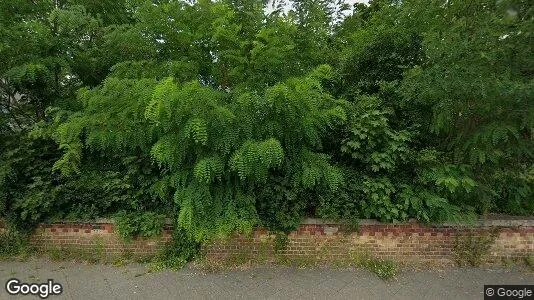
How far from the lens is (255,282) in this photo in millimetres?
4371

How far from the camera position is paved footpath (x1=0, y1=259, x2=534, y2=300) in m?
4.08

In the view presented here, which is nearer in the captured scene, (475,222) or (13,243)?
(475,222)

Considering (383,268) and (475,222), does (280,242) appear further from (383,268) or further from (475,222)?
(475,222)

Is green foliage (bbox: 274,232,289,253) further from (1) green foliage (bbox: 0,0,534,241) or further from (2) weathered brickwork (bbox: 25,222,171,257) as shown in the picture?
(2) weathered brickwork (bbox: 25,222,171,257)

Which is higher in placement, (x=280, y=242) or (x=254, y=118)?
(x=254, y=118)

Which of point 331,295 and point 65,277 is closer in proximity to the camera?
point 331,295

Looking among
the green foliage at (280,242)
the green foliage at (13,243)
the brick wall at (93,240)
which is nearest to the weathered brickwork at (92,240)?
the brick wall at (93,240)

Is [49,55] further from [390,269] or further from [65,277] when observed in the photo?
[390,269]

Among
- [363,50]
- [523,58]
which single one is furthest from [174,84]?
[523,58]

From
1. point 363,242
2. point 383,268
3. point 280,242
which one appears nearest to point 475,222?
point 383,268

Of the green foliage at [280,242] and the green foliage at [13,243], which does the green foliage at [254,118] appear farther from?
the green foliage at [13,243]

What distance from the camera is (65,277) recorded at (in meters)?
4.49

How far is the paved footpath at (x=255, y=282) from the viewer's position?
13.4 feet

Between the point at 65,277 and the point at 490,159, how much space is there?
231 inches
